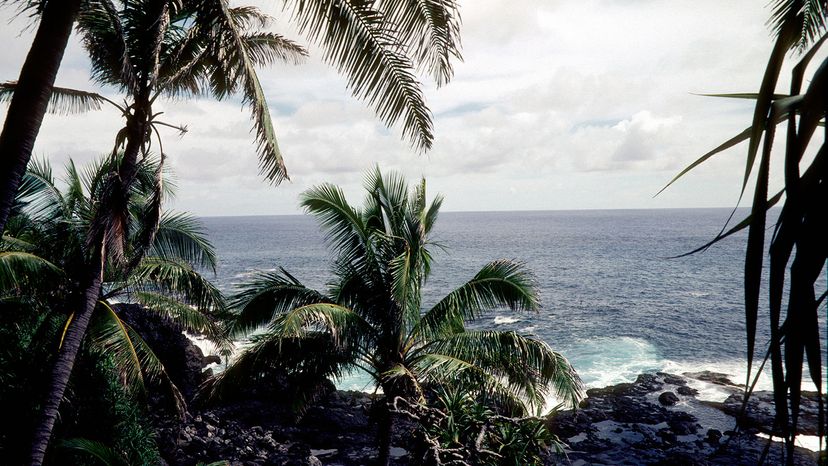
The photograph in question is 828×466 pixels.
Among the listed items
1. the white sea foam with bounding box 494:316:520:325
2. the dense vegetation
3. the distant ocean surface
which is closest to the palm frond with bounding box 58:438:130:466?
the dense vegetation

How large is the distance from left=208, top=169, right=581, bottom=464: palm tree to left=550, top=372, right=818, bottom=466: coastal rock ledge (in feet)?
33.1

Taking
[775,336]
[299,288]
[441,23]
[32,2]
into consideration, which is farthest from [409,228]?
[775,336]

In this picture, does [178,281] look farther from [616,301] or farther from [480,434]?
[616,301]

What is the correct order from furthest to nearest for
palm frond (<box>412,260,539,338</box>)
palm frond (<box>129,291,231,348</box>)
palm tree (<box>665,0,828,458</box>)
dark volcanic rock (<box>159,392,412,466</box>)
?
dark volcanic rock (<box>159,392,412,466</box>)
palm frond (<box>129,291,231,348</box>)
palm frond (<box>412,260,539,338</box>)
palm tree (<box>665,0,828,458</box>)

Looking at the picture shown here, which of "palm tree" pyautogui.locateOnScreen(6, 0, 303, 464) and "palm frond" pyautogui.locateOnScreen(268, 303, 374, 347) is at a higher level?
"palm tree" pyautogui.locateOnScreen(6, 0, 303, 464)

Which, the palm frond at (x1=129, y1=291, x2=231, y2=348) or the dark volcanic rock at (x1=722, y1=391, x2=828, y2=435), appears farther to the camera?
the dark volcanic rock at (x1=722, y1=391, x2=828, y2=435)

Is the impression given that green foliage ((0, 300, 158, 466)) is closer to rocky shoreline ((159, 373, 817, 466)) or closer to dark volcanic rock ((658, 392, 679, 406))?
rocky shoreline ((159, 373, 817, 466))

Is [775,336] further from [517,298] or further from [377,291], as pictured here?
[377,291]

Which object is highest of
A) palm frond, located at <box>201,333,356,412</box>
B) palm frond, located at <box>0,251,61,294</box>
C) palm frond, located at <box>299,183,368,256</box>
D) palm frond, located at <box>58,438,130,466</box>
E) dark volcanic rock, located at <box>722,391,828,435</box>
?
palm frond, located at <box>299,183,368,256</box>

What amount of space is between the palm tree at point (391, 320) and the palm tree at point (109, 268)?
138 cm

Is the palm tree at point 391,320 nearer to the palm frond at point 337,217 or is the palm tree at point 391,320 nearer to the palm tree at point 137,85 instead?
the palm frond at point 337,217

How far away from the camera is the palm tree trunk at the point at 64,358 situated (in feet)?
23.6

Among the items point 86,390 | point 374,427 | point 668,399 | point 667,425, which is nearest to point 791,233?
point 86,390

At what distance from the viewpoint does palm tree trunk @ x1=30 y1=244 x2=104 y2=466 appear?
7.19 meters
